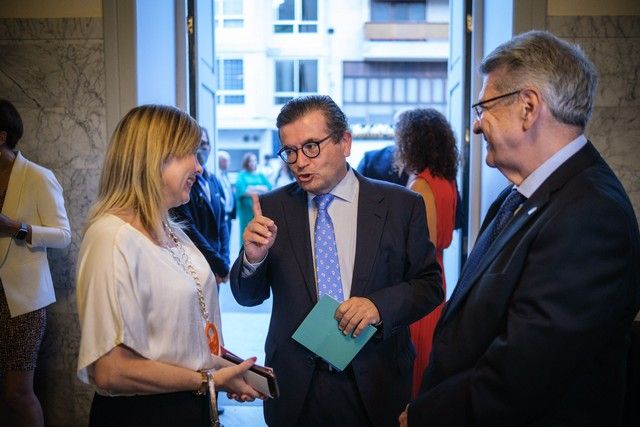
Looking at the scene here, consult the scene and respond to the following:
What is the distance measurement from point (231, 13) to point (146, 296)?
17.2m

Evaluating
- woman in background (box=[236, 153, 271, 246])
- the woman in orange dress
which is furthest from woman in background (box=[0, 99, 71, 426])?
woman in background (box=[236, 153, 271, 246])

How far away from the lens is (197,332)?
55.7 inches

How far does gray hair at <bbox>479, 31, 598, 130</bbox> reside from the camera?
3.91 ft

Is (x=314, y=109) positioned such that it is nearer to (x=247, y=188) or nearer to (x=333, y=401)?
(x=333, y=401)

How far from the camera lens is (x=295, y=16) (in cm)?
1709

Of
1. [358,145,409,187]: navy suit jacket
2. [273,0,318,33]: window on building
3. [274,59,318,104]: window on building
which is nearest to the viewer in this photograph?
[358,145,409,187]: navy suit jacket

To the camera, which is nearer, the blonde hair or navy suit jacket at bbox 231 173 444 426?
the blonde hair

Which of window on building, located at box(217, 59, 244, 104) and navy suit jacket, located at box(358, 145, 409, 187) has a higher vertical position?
window on building, located at box(217, 59, 244, 104)

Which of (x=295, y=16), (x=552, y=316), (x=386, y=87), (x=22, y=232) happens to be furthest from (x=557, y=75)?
(x=386, y=87)

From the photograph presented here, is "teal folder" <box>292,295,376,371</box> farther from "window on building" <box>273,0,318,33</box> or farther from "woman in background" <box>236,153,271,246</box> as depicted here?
"window on building" <box>273,0,318,33</box>

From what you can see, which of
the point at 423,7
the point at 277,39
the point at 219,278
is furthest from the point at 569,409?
the point at 423,7

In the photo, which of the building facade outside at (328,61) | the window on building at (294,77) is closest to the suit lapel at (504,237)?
the building facade outside at (328,61)

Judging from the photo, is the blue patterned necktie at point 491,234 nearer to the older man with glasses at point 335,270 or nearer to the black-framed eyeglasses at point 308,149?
the older man with glasses at point 335,270

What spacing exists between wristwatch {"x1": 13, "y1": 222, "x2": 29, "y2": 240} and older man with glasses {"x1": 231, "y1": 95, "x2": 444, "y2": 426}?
130cm
